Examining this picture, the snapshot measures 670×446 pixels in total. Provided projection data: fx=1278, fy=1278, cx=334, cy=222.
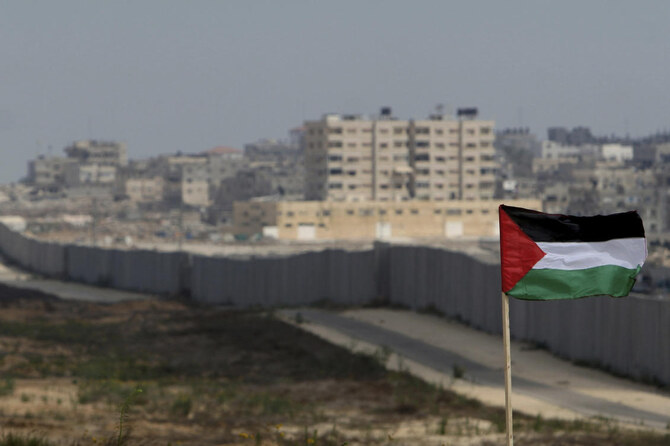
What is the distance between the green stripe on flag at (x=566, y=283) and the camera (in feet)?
33.2

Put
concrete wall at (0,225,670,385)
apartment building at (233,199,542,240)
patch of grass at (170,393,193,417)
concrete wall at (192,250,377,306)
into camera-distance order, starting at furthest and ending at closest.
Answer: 1. apartment building at (233,199,542,240)
2. concrete wall at (192,250,377,306)
3. concrete wall at (0,225,670,385)
4. patch of grass at (170,393,193,417)

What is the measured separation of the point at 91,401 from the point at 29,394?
1204 mm

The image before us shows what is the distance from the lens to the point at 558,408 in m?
18.8

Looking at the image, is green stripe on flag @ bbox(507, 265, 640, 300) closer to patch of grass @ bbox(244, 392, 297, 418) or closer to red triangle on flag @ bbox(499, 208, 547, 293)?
red triangle on flag @ bbox(499, 208, 547, 293)

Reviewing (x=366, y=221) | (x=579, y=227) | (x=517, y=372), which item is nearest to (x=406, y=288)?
(x=517, y=372)

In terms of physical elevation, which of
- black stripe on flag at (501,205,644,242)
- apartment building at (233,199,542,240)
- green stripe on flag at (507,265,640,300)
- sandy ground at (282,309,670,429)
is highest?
black stripe on flag at (501,205,644,242)

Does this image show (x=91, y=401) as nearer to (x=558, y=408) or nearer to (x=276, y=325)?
(x=558, y=408)

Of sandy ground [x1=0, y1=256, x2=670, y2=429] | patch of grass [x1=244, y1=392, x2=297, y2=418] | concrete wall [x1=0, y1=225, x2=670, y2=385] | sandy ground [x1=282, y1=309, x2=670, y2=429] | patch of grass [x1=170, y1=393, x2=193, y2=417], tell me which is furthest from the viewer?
concrete wall [x1=0, y1=225, x2=670, y2=385]

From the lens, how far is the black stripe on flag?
1013cm

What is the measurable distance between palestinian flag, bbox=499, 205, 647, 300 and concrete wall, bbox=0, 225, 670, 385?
37.0 feet

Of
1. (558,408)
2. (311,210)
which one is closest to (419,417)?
(558,408)

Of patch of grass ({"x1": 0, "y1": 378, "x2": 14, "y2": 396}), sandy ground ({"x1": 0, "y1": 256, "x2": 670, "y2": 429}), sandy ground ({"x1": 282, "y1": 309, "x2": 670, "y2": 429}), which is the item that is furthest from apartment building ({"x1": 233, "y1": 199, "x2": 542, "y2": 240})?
patch of grass ({"x1": 0, "y1": 378, "x2": 14, "y2": 396})

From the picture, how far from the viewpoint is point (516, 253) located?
10.1m

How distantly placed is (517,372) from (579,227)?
13.2m
